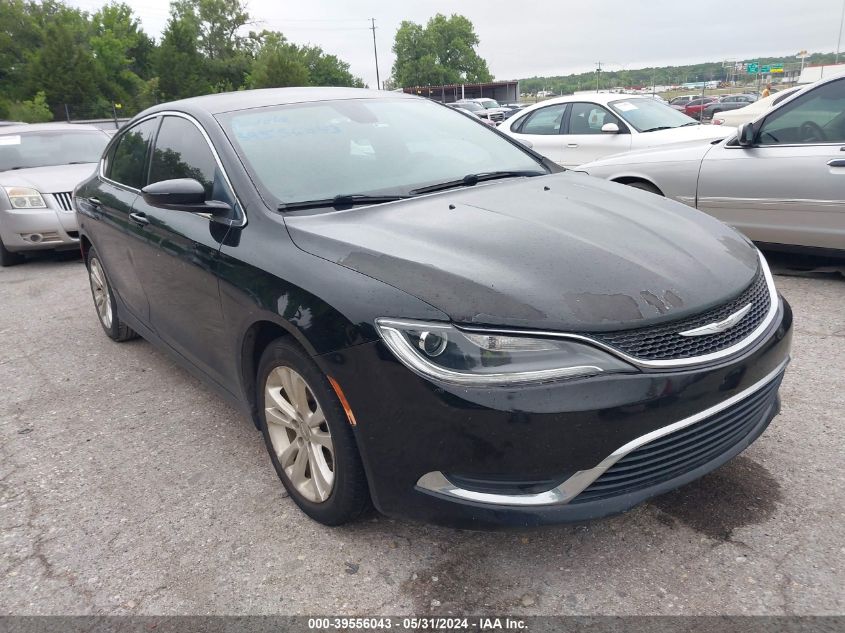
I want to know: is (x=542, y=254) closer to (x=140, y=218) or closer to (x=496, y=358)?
(x=496, y=358)

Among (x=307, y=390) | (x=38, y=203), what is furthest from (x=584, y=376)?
(x=38, y=203)

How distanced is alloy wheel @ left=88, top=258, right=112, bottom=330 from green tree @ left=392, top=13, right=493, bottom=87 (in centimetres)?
10901

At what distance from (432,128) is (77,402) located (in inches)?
100

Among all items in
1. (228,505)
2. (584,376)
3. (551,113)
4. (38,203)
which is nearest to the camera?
(584,376)

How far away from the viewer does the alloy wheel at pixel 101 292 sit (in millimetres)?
4750

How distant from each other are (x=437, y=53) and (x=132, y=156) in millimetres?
117466

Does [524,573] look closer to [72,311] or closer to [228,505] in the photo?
[228,505]

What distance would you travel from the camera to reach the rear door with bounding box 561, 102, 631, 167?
326 inches

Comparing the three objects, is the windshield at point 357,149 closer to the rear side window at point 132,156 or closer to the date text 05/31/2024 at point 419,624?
the rear side window at point 132,156

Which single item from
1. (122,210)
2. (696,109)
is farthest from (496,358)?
(696,109)

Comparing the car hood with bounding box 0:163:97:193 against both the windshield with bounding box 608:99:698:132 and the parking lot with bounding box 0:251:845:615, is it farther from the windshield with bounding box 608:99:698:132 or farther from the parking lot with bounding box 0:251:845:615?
the windshield with bounding box 608:99:698:132

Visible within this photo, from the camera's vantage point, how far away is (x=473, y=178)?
126 inches

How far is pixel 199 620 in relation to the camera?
2.21 m

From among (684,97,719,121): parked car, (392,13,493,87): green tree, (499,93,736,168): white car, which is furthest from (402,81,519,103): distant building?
(499,93,736,168): white car
